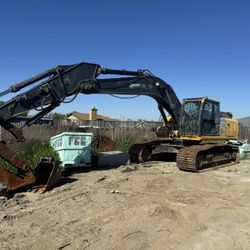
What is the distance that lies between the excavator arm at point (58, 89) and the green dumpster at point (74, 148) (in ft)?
5.39

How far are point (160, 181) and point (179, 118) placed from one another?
14.0 ft

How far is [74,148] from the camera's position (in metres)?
11.2

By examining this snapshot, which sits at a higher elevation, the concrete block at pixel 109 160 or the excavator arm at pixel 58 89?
the excavator arm at pixel 58 89

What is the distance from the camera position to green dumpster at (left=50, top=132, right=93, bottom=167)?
36.6 ft

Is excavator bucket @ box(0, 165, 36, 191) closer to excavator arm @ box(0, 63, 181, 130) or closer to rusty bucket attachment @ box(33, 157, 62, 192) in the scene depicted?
rusty bucket attachment @ box(33, 157, 62, 192)

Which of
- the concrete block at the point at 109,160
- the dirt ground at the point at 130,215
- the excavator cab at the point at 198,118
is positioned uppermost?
the excavator cab at the point at 198,118

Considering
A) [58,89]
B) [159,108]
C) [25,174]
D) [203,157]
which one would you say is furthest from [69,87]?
[203,157]

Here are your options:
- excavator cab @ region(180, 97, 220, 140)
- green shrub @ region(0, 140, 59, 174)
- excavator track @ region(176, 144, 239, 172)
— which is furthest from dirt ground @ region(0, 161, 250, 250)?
excavator cab @ region(180, 97, 220, 140)

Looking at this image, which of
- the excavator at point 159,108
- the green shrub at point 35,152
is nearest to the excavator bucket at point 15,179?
the excavator at point 159,108

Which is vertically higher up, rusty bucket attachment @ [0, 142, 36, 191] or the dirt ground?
rusty bucket attachment @ [0, 142, 36, 191]

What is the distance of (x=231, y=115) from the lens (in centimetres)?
1520

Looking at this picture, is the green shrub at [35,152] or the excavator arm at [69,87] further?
the green shrub at [35,152]

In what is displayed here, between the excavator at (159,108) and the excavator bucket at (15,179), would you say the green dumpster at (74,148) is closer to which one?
the excavator at (159,108)

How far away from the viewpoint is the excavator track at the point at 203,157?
1143 centimetres
